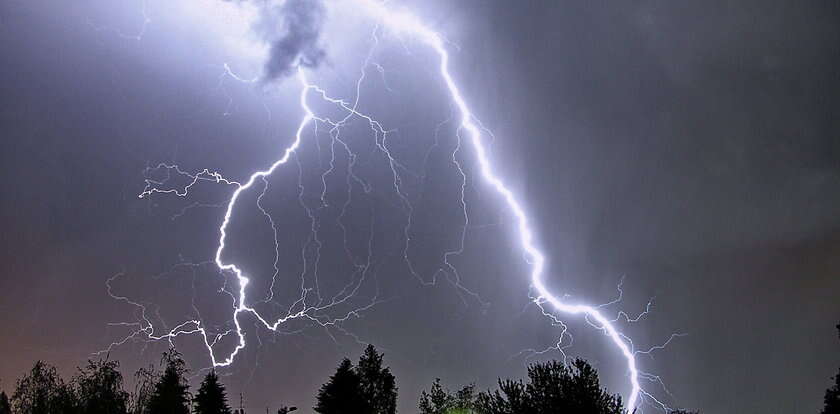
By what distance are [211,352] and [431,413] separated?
36.0 ft

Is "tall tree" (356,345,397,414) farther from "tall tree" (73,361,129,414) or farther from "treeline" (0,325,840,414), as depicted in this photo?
"tall tree" (73,361,129,414)

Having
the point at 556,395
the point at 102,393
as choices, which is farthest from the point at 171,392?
the point at 556,395

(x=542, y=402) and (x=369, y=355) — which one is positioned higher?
(x=369, y=355)

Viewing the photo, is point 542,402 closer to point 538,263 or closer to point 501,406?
point 501,406

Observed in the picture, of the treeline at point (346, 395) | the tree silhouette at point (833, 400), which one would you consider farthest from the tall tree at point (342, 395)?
the tree silhouette at point (833, 400)

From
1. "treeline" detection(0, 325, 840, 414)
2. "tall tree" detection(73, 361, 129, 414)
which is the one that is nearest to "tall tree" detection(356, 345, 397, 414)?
"treeline" detection(0, 325, 840, 414)

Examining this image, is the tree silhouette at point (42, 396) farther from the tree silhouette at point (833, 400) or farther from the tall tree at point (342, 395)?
the tree silhouette at point (833, 400)

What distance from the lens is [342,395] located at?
19750mm

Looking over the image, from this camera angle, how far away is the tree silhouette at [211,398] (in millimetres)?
23938

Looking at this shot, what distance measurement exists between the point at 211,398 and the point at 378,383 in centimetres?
745

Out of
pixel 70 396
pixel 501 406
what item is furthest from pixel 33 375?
pixel 501 406

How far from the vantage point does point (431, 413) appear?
2628cm

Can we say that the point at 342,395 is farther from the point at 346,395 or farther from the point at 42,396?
the point at 42,396

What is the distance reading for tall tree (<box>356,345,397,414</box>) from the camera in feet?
77.7
